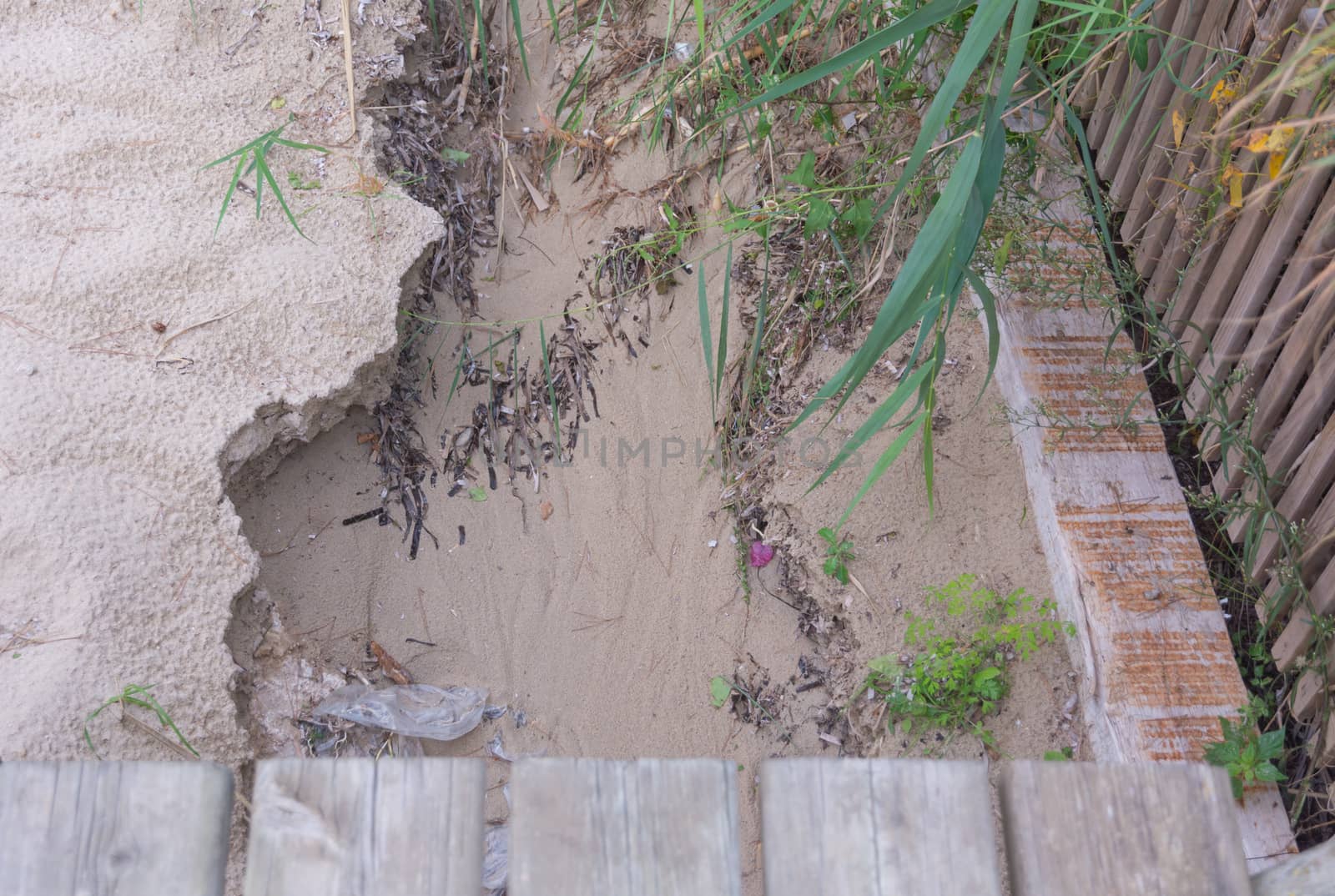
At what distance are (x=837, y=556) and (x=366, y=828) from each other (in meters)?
1.62

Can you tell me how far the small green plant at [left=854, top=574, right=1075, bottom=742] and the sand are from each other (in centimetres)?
6

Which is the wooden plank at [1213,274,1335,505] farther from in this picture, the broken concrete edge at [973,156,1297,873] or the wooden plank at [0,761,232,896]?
the wooden plank at [0,761,232,896]

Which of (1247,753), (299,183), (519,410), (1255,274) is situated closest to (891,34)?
(1255,274)

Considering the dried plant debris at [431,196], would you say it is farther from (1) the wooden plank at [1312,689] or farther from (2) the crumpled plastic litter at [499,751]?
(1) the wooden plank at [1312,689]

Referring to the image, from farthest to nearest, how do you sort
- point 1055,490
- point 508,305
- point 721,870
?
point 508,305 < point 1055,490 < point 721,870

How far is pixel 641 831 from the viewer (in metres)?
0.98

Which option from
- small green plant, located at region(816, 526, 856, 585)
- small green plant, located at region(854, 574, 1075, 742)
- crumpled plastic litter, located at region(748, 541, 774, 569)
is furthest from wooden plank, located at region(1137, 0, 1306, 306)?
crumpled plastic litter, located at region(748, 541, 774, 569)

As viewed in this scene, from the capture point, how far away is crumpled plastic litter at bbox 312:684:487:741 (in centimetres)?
234

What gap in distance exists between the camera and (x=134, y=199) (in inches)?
104

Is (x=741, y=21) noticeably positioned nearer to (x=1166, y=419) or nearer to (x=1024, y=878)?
(x=1166, y=419)

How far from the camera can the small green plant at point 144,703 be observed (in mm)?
1946

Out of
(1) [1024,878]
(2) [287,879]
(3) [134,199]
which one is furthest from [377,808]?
(3) [134,199]

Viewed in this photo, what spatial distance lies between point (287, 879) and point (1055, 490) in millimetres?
1860

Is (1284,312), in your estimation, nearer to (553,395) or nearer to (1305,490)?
(1305,490)
